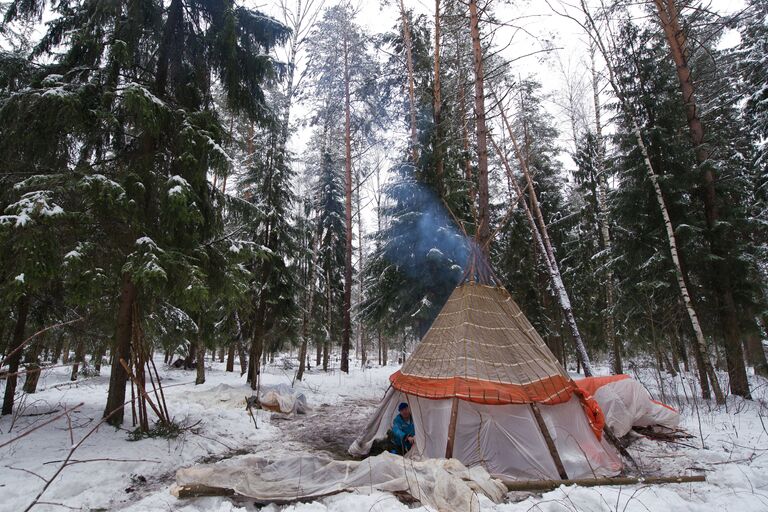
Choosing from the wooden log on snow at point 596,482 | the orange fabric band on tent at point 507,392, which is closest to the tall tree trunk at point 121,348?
the orange fabric band on tent at point 507,392

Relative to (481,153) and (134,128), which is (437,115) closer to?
(481,153)

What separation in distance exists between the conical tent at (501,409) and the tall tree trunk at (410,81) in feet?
25.2

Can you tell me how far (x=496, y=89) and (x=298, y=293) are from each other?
35.2 feet

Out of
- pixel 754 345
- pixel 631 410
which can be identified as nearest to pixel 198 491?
pixel 631 410

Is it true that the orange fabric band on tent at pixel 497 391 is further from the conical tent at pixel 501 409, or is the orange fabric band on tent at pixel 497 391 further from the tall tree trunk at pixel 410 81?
the tall tree trunk at pixel 410 81

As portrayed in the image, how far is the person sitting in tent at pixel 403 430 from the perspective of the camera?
586 centimetres

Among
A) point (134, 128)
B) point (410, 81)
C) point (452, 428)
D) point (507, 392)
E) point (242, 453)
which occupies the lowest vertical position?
point (242, 453)

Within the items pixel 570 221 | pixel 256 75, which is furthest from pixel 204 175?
pixel 570 221

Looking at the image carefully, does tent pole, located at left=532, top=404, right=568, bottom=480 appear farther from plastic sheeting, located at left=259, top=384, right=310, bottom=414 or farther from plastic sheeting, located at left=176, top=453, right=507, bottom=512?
plastic sheeting, located at left=259, top=384, right=310, bottom=414

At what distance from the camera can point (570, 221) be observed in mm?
15500

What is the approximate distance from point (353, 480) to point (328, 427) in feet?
13.4

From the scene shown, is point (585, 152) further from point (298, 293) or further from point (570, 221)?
point (298, 293)

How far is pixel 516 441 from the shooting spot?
4926mm

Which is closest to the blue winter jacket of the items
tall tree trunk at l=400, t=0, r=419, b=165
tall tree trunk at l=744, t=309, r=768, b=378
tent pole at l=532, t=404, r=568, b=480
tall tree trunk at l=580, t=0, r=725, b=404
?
tent pole at l=532, t=404, r=568, b=480
